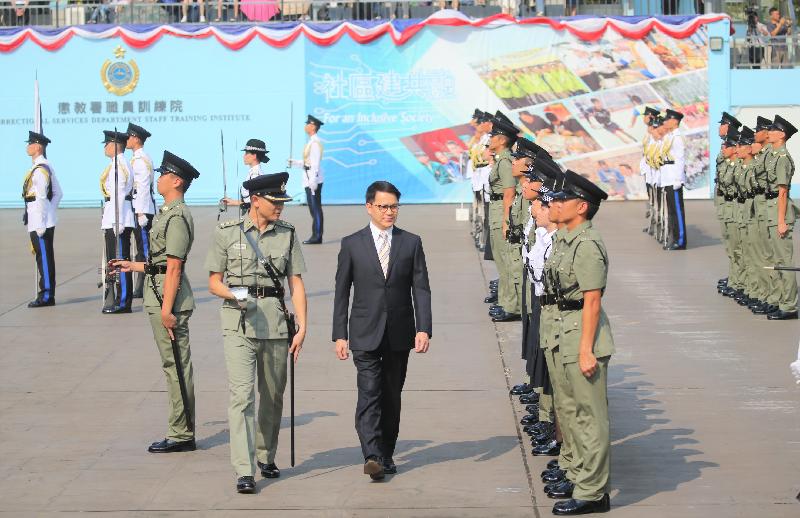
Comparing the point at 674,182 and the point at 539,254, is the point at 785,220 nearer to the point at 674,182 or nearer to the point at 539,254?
the point at 539,254

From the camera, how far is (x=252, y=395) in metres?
8.21

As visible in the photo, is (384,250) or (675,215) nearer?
(384,250)

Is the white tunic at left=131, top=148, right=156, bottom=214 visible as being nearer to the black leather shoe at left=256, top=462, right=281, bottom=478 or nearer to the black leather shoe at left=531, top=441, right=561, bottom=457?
the black leather shoe at left=256, top=462, right=281, bottom=478

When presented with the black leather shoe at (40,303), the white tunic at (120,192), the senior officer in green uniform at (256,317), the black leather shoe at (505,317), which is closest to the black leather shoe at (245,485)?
the senior officer in green uniform at (256,317)

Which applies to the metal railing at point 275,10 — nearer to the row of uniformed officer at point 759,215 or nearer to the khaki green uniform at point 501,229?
the row of uniformed officer at point 759,215

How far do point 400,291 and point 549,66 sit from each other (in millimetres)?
21154

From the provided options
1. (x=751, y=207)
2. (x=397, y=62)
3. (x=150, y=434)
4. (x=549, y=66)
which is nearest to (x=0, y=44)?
(x=397, y=62)

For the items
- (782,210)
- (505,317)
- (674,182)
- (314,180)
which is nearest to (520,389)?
(505,317)

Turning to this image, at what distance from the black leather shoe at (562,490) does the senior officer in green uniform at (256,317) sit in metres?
1.75

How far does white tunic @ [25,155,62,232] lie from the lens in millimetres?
15773

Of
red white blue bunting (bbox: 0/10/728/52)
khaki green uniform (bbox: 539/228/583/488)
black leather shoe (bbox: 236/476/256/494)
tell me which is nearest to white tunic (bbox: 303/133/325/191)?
red white blue bunting (bbox: 0/10/728/52)

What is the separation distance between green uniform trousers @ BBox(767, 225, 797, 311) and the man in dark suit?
6.91 metres

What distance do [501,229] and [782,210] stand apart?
9.74 ft

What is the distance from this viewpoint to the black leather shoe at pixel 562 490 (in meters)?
7.93
